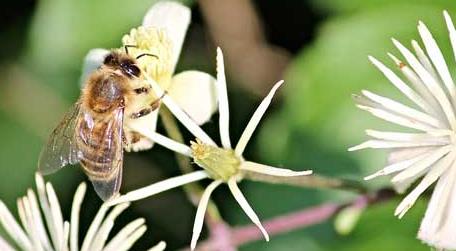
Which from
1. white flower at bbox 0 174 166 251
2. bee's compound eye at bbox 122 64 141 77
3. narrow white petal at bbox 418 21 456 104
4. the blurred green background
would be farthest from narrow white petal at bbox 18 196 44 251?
narrow white petal at bbox 418 21 456 104

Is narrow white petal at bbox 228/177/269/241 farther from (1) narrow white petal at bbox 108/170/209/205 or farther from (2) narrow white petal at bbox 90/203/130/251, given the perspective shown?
(2) narrow white petal at bbox 90/203/130/251

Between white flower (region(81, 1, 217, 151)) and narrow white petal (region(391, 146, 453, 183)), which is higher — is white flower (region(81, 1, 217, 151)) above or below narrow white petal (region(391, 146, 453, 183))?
above

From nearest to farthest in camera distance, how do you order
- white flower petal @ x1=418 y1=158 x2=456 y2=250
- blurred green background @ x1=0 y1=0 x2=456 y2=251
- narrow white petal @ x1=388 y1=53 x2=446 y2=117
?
white flower petal @ x1=418 y1=158 x2=456 y2=250 < narrow white petal @ x1=388 y1=53 x2=446 y2=117 < blurred green background @ x1=0 y1=0 x2=456 y2=251

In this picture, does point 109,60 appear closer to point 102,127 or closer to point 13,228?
point 102,127

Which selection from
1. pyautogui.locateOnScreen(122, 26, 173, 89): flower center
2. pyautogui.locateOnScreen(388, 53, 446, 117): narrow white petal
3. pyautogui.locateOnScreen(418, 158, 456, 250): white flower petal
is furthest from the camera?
pyautogui.locateOnScreen(122, 26, 173, 89): flower center

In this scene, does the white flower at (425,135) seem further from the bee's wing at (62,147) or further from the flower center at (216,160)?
the bee's wing at (62,147)

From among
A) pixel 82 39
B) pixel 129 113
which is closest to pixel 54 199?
pixel 129 113

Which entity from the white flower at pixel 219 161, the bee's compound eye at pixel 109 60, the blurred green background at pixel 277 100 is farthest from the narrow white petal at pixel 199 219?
the blurred green background at pixel 277 100
